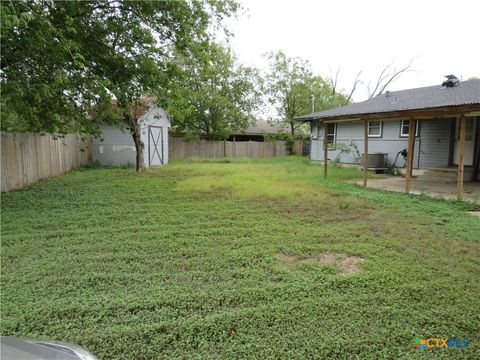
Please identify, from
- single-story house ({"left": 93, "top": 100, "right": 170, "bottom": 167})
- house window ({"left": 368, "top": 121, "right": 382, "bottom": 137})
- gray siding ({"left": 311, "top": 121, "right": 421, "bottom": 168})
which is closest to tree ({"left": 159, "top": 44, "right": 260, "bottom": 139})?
single-story house ({"left": 93, "top": 100, "right": 170, "bottom": 167})

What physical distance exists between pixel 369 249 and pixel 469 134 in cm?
927

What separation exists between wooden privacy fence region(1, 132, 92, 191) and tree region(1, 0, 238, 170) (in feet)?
4.11

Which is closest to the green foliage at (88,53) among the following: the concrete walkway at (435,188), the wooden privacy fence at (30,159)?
the wooden privacy fence at (30,159)

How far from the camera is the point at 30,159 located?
940cm

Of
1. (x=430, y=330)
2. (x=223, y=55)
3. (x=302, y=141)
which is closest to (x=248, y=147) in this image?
(x=302, y=141)

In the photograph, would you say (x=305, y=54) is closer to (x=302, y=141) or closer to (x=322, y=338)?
(x=302, y=141)

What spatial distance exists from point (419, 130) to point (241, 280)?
11.9 meters

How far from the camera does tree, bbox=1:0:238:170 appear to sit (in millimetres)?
5383

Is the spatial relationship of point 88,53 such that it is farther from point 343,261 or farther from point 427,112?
point 427,112

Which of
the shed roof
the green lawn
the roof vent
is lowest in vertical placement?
the green lawn

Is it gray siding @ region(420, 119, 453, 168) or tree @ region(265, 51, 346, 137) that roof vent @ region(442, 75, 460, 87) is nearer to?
gray siding @ region(420, 119, 453, 168)

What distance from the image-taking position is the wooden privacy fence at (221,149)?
22031 millimetres

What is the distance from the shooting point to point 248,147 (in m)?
24.3

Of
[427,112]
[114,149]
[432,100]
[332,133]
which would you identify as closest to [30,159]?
[114,149]
